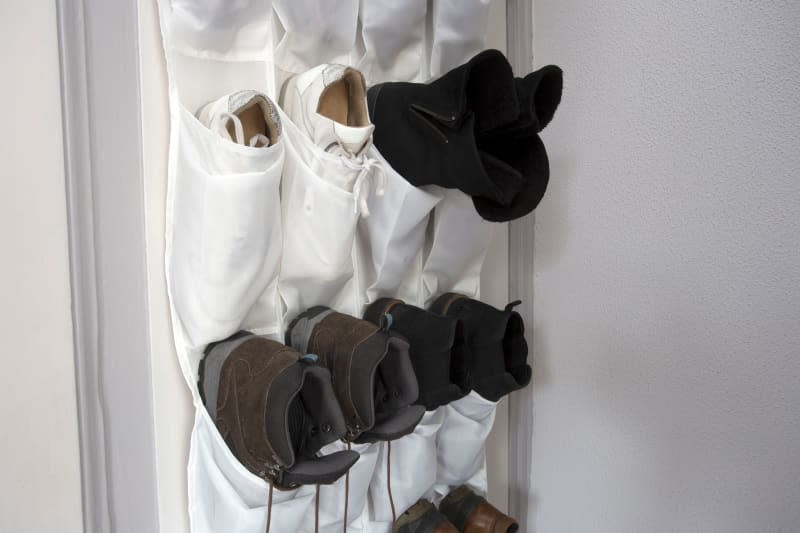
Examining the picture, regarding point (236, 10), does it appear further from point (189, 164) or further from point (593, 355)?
point (593, 355)

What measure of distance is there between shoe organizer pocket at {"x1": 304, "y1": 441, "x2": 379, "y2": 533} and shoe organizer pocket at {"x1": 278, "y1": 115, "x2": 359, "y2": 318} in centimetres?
24

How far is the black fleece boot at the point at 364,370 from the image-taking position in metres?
0.69

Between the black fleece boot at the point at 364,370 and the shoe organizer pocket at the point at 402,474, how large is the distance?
155mm

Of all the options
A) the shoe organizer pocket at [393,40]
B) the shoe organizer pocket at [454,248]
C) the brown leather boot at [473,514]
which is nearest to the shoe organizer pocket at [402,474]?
the brown leather boot at [473,514]

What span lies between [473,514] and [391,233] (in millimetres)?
536

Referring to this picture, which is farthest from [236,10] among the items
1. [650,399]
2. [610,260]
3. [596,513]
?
[596,513]

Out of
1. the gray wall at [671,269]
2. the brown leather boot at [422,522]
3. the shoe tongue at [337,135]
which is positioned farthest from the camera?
the brown leather boot at [422,522]

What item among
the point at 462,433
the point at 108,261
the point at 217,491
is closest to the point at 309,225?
the point at 108,261

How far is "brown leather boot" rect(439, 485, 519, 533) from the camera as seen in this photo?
948 millimetres

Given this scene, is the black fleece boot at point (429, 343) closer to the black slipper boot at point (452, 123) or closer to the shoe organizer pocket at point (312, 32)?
the black slipper boot at point (452, 123)

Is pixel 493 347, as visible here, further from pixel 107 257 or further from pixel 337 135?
pixel 107 257

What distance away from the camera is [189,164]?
602mm

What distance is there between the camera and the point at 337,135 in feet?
2.23

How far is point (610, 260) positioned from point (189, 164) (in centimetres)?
72
